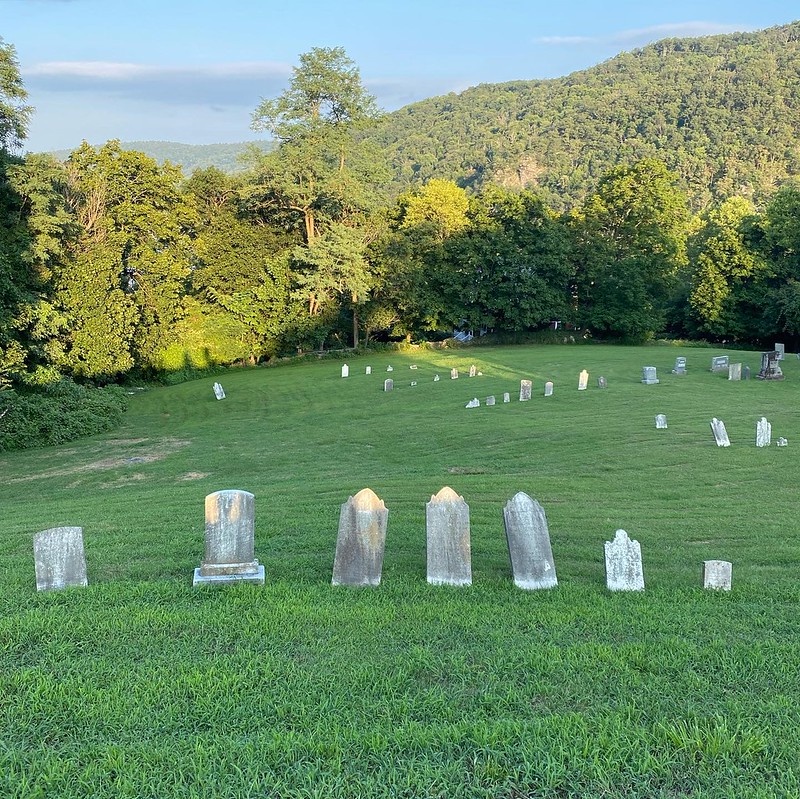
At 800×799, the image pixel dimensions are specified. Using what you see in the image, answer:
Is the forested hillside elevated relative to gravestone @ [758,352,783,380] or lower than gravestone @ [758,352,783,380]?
elevated

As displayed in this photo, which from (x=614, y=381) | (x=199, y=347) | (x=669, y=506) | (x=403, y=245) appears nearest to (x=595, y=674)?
(x=669, y=506)

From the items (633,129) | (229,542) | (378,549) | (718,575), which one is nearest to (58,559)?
(229,542)

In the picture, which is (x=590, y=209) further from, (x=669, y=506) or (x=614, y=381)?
(x=669, y=506)

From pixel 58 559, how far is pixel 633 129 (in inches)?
5836

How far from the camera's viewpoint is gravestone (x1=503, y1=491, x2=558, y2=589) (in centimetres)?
687

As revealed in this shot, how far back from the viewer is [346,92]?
51312 mm

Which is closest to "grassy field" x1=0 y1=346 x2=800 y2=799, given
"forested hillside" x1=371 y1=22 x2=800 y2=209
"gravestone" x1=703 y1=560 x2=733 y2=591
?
"gravestone" x1=703 y1=560 x2=733 y2=591

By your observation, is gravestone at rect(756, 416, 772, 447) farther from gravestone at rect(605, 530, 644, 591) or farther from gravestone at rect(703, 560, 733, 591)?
gravestone at rect(605, 530, 644, 591)

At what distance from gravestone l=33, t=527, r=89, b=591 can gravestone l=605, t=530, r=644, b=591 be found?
5.29 m

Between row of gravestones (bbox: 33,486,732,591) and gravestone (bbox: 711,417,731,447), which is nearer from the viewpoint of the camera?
row of gravestones (bbox: 33,486,732,591)

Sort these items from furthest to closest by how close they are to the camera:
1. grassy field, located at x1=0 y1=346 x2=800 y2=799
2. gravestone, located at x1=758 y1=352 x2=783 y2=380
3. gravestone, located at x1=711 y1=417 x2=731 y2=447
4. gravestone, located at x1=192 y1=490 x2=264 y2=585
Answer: gravestone, located at x1=758 y1=352 x2=783 y2=380 → gravestone, located at x1=711 y1=417 x2=731 y2=447 → gravestone, located at x1=192 y1=490 x2=264 y2=585 → grassy field, located at x1=0 y1=346 x2=800 y2=799

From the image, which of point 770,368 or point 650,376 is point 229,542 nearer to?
point 650,376

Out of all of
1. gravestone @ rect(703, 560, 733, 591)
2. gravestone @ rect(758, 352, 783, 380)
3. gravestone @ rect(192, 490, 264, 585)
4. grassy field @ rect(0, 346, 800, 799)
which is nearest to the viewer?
grassy field @ rect(0, 346, 800, 799)

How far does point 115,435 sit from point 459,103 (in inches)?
7345
